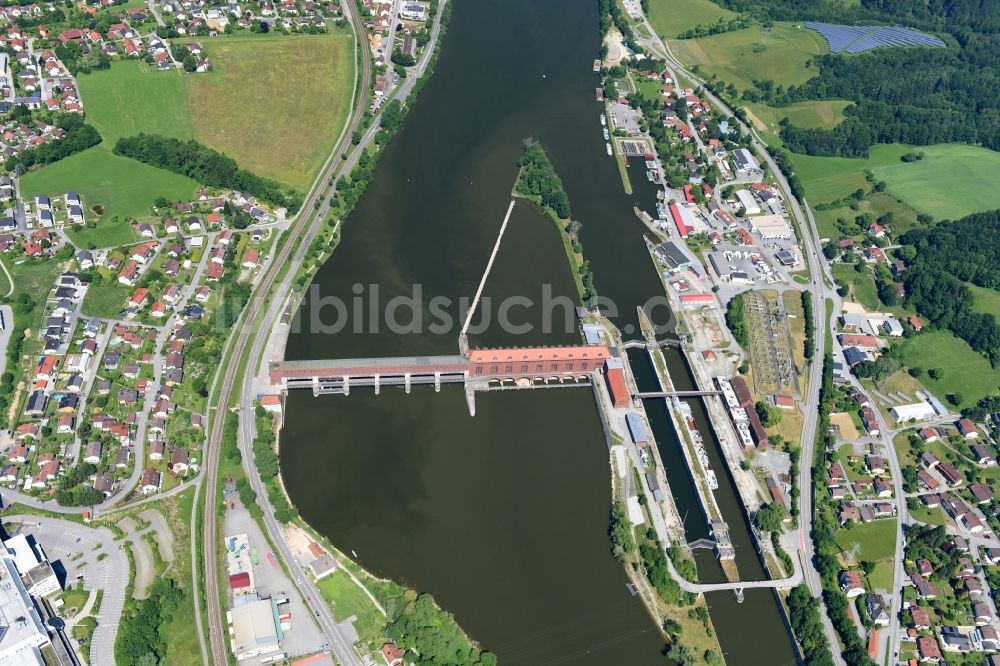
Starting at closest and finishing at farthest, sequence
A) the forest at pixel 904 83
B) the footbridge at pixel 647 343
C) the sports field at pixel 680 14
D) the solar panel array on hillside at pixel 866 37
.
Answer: the footbridge at pixel 647 343
the forest at pixel 904 83
the solar panel array on hillside at pixel 866 37
the sports field at pixel 680 14

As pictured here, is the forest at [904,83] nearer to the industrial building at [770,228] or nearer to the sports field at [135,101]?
the industrial building at [770,228]

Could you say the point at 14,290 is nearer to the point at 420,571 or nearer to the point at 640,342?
the point at 420,571

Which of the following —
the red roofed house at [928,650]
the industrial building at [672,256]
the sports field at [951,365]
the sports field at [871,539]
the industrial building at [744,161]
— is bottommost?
the red roofed house at [928,650]

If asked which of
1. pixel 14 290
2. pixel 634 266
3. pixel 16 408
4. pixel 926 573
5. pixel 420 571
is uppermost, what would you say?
pixel 14 290

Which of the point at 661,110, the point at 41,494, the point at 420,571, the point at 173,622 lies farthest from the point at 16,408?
the point at 661,110

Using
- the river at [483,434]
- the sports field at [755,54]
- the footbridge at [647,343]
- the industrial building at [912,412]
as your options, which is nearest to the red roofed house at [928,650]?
the river at [483,434]
